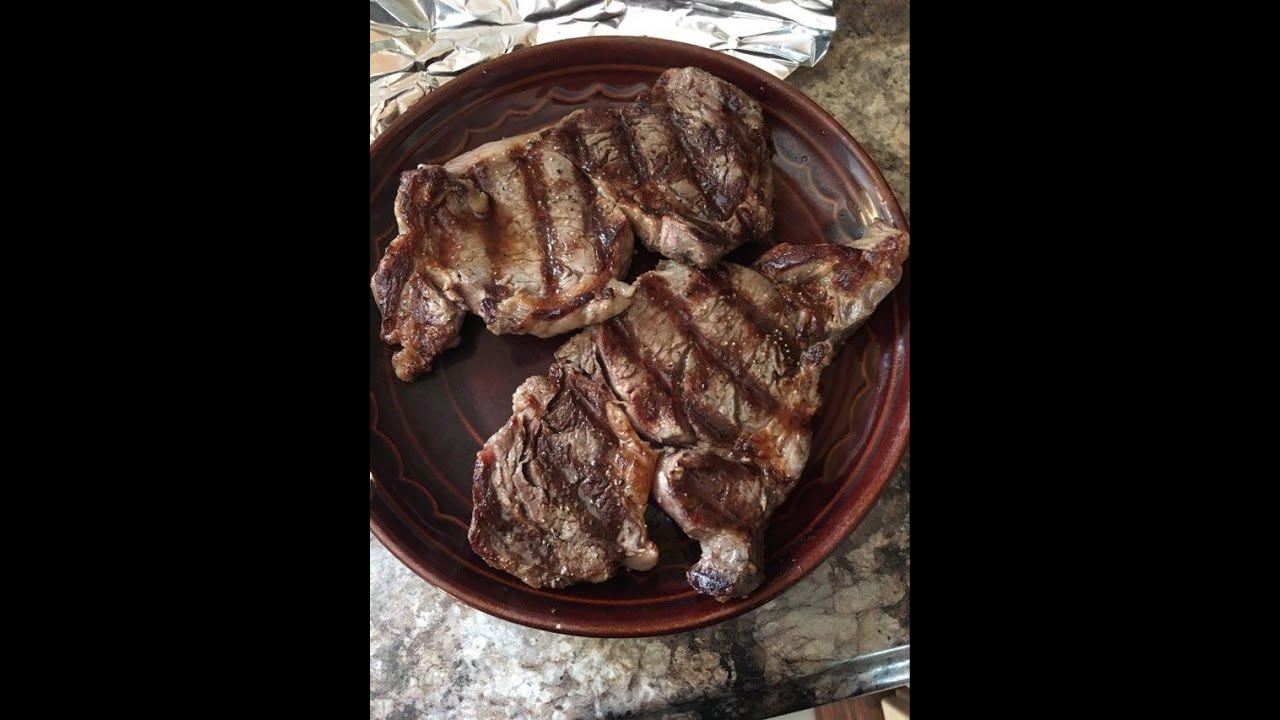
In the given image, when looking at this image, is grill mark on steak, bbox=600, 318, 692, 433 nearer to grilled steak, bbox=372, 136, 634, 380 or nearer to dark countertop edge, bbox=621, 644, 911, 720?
grilled steak, bbox=372, 136, 634, 380

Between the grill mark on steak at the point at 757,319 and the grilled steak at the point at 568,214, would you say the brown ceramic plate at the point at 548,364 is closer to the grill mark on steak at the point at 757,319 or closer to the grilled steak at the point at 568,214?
the grilled steak at the point at 568,214

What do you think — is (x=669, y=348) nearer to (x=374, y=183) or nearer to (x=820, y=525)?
(x=820, y=525)

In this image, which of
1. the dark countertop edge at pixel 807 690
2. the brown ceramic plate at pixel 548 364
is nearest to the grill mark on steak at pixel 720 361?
the brown ceramic plate at pixel 548 364

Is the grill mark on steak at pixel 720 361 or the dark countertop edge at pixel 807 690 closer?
the grill mark on steak at pixel 720 361

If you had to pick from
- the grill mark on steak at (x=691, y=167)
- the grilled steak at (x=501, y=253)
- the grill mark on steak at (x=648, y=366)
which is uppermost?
the grill mark on steak at (x=691, y=167)

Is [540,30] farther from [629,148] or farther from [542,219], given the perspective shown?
[542,219]

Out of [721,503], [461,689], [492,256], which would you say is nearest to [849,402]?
[721,503]

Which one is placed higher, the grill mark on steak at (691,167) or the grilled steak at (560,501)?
the grill mark on steak at (691,167)

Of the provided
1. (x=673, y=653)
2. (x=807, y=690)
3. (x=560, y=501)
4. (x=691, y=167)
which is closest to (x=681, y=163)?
(x=691, y=167)
